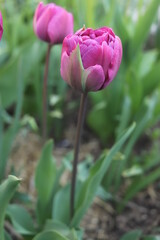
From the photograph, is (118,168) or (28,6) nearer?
(118,168)

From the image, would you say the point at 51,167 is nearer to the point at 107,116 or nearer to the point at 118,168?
the point at 118,168

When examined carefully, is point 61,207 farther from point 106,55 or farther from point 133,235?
point 106,55

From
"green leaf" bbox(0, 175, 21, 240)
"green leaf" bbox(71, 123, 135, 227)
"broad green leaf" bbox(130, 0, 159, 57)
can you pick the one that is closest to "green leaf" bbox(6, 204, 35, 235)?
"green leaf" bbox(71, 123, 135, 227)

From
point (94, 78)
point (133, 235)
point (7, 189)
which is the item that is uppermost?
point (94, 78)

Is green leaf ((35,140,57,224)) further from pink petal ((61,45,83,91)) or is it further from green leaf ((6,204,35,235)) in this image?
pink petal ((61,45,83,91))

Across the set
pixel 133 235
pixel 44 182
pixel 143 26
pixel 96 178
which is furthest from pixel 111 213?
pixel 143 26

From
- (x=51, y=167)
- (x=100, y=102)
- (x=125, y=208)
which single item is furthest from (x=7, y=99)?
(x=125, y=208)

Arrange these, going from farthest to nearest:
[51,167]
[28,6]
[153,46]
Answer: [153,46] < [28,6] < [51,167]
